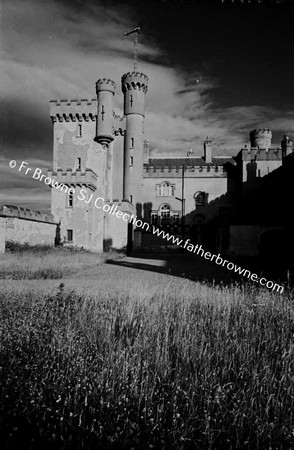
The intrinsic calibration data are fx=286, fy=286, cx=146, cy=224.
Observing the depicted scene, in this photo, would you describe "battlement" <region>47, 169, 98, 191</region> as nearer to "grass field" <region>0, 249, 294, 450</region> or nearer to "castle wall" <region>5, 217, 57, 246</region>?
"castle wall" <region>5, 217, 57, 246</region>

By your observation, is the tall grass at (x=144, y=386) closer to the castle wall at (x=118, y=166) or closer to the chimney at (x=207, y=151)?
the castle wall at (x=118, y=166)

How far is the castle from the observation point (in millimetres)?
22234

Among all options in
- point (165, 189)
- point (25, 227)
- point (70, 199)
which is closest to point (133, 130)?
point (165, 189)

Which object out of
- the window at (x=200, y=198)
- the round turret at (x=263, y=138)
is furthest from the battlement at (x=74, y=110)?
the round turret at (x=263, y=138)

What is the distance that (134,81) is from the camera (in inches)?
1194

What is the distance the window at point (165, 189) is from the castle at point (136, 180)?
4.8 inches

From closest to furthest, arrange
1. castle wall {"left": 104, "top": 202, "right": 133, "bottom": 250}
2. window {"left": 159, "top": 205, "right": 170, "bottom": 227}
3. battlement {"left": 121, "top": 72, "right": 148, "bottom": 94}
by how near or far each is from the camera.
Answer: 1. castle wall {"left": 104, "top": 202, "right": 133, "bottom": 250}
2. battlement {"left": 121, "top": 72, "right": 148, "bottom": 94}
3. window {"left": 159, "top": 205, "right": 170, "bottom": 227}

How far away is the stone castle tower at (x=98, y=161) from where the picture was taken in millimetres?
22234

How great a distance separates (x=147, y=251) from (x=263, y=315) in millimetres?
25783

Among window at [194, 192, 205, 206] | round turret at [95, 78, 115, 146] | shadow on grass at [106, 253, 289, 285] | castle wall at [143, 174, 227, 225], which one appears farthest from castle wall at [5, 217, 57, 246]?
window at [194, 192, 205, 206]

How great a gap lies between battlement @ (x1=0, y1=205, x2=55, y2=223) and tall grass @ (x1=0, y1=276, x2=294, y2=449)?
13433 millimetres

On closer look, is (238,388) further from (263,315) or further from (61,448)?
(263,315)

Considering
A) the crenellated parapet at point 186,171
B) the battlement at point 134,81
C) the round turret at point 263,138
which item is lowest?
the crenellated parapet at point 186,171

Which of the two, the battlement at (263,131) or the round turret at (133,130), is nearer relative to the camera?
the round turret at (133,130)
